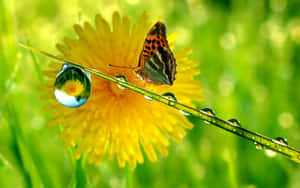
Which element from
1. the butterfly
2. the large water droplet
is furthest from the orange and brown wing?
the large water droplet

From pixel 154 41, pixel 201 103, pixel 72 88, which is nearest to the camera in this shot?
pixel 72 88

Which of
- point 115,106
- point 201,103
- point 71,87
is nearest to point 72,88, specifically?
point 71,87

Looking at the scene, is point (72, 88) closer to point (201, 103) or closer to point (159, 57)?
point (159, 57)

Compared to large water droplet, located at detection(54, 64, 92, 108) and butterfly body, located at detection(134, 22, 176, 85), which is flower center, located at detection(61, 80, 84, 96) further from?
butterfly body, located at detection(134, 22, 176, 85)

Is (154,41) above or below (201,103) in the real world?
below

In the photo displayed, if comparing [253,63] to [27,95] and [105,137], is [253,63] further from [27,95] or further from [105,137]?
[105,137]

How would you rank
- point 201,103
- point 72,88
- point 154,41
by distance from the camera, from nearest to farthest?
point 72,88
point 154,41
point 201,103

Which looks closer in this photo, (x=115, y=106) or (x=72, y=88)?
(x=72, y=88)

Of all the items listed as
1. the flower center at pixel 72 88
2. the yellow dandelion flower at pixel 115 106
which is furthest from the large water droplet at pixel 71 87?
the yellow dandelion flower at pixel 115 106
